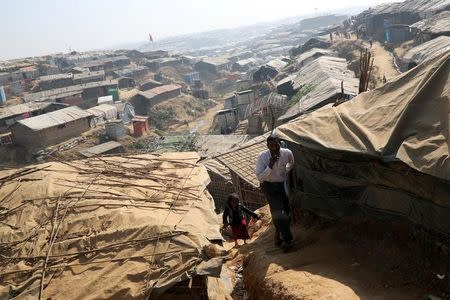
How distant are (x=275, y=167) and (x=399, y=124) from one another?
2052 mm

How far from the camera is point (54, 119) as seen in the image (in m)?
34.8

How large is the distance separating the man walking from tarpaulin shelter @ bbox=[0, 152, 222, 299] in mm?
1182

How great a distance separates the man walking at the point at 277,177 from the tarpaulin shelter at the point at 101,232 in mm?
1182

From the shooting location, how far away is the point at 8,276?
6.76 m

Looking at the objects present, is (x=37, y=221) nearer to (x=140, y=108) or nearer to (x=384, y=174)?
(x=384, y=174)

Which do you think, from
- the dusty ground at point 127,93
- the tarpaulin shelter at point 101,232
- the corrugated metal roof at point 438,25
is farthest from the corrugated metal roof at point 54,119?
the corrugated metal roof at point 438,25

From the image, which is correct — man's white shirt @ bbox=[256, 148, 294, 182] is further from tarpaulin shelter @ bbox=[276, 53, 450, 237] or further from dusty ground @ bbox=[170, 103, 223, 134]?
dusty ground @ bbox=[170, 103, 223, 134]

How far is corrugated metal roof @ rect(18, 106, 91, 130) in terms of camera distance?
109ft

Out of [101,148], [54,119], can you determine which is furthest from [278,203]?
[54,119]

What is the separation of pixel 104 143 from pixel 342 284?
101ft

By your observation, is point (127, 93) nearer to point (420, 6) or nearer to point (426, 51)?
point (420, 6)

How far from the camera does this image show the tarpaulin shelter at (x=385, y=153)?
5.50 m

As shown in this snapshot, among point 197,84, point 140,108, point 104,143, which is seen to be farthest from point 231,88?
point 104,143

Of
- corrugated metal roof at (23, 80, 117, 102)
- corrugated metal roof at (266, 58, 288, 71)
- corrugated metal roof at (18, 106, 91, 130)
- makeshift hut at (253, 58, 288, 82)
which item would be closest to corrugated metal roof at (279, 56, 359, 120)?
makeshift hut at (253, 58, 288, 82)
